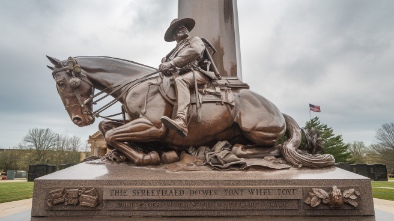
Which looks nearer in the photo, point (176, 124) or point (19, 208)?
point (176, 124)

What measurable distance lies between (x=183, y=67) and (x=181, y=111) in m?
1.09

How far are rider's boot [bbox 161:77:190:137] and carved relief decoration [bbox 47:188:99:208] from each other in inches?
53.7

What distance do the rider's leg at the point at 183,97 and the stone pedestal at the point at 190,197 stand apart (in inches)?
31.6

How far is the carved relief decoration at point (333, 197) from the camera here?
153 inches

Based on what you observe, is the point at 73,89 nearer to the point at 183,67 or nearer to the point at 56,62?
the point at 56,62

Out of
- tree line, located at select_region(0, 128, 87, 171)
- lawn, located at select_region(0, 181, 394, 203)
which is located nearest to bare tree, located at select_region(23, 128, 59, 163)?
tree line, located at select_region(0, 128, 87, 171)

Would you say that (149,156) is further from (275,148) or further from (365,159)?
(365,159)

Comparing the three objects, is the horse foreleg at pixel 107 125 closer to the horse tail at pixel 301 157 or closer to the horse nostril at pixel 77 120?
the horse nostril at pixel 77 120

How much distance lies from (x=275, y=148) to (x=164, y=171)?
6.72 ft

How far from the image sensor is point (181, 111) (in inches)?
187

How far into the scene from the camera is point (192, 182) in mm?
4086

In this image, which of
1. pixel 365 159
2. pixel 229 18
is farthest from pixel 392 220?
pixel 365 159

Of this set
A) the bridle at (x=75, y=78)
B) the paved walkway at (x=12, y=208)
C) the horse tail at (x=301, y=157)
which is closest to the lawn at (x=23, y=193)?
the paved walkway at (x=12, y=208)

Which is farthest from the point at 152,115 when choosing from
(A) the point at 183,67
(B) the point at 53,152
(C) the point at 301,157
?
(B) the point at 53,152
